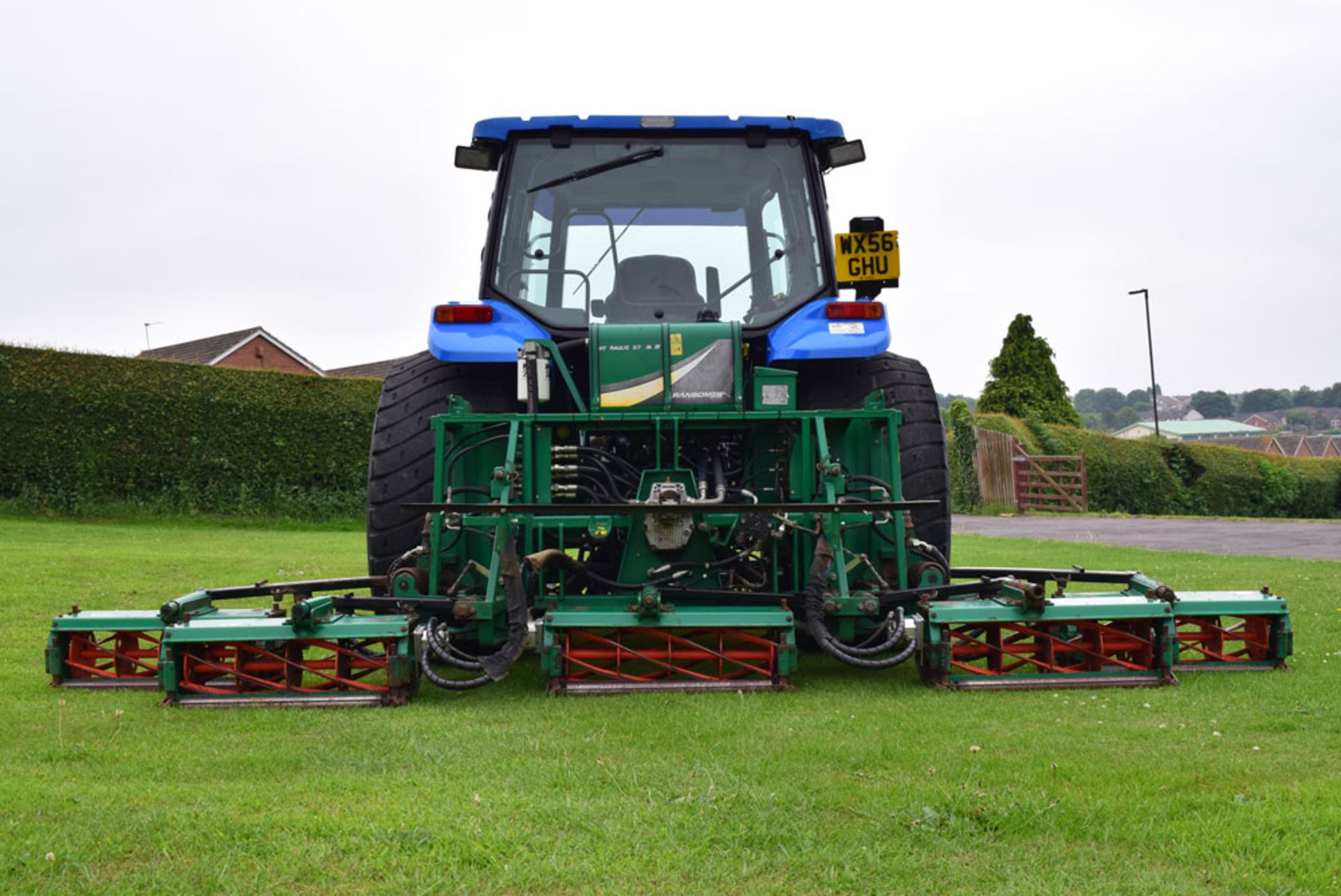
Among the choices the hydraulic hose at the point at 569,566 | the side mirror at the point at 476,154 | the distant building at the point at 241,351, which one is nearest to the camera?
the hydraulic hose at the point at 569,566

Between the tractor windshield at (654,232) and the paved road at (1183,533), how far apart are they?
909 centimetres

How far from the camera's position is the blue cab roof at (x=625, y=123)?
6.04 m

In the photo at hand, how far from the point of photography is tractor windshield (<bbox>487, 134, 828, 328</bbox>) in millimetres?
6027

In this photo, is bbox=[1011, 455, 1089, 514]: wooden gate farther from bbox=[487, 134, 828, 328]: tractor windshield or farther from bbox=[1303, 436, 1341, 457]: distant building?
bbox=[1303, 436, 1341, 457]: distant building

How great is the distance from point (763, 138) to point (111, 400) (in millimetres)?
16184

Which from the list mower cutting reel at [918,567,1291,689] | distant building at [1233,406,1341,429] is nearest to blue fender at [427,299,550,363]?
Answer: mower cutting reel at [918,567,1291,689]

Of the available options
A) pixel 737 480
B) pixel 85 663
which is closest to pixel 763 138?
pixel 737 480

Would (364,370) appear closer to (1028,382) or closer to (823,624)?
(1028,382)

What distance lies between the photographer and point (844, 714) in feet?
13.6

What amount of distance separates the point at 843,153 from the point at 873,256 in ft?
2.74

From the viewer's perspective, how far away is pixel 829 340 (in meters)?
5.48

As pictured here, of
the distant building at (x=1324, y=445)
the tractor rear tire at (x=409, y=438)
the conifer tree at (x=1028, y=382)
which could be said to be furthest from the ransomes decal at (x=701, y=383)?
the distant building at (x=1324, y=445)

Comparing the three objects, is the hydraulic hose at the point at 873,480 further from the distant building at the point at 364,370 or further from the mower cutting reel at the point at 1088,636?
the distant building at the point at 364,370

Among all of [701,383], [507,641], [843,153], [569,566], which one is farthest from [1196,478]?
[507,641]
